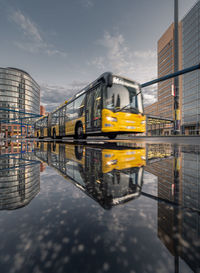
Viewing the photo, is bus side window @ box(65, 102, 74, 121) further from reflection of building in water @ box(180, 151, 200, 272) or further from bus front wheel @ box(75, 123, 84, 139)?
reflection of building in water @ box(180, 151, 200, 272)

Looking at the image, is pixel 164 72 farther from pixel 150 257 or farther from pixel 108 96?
pixel 150 257

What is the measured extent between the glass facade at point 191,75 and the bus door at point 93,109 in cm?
4486

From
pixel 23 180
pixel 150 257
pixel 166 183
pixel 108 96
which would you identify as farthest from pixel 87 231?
pixel 108 96

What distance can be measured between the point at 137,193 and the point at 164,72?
72526mm

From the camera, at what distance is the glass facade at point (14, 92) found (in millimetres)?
48469

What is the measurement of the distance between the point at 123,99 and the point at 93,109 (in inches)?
55.9

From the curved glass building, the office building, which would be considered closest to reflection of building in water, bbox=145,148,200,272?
the curved glass building

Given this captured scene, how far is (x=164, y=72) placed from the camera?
198 ft

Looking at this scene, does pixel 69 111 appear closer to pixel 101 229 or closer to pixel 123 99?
pixel 123 99

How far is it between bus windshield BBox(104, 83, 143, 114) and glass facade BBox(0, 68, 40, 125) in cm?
5011

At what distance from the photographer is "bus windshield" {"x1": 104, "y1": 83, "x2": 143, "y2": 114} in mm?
5594

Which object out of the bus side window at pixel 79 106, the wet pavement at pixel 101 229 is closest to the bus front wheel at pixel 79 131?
the bus side window at pixel 79 106

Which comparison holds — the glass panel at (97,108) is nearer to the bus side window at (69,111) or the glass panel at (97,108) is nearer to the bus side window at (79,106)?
the bus side window at (79,106)

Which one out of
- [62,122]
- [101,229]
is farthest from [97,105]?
[101,229]
